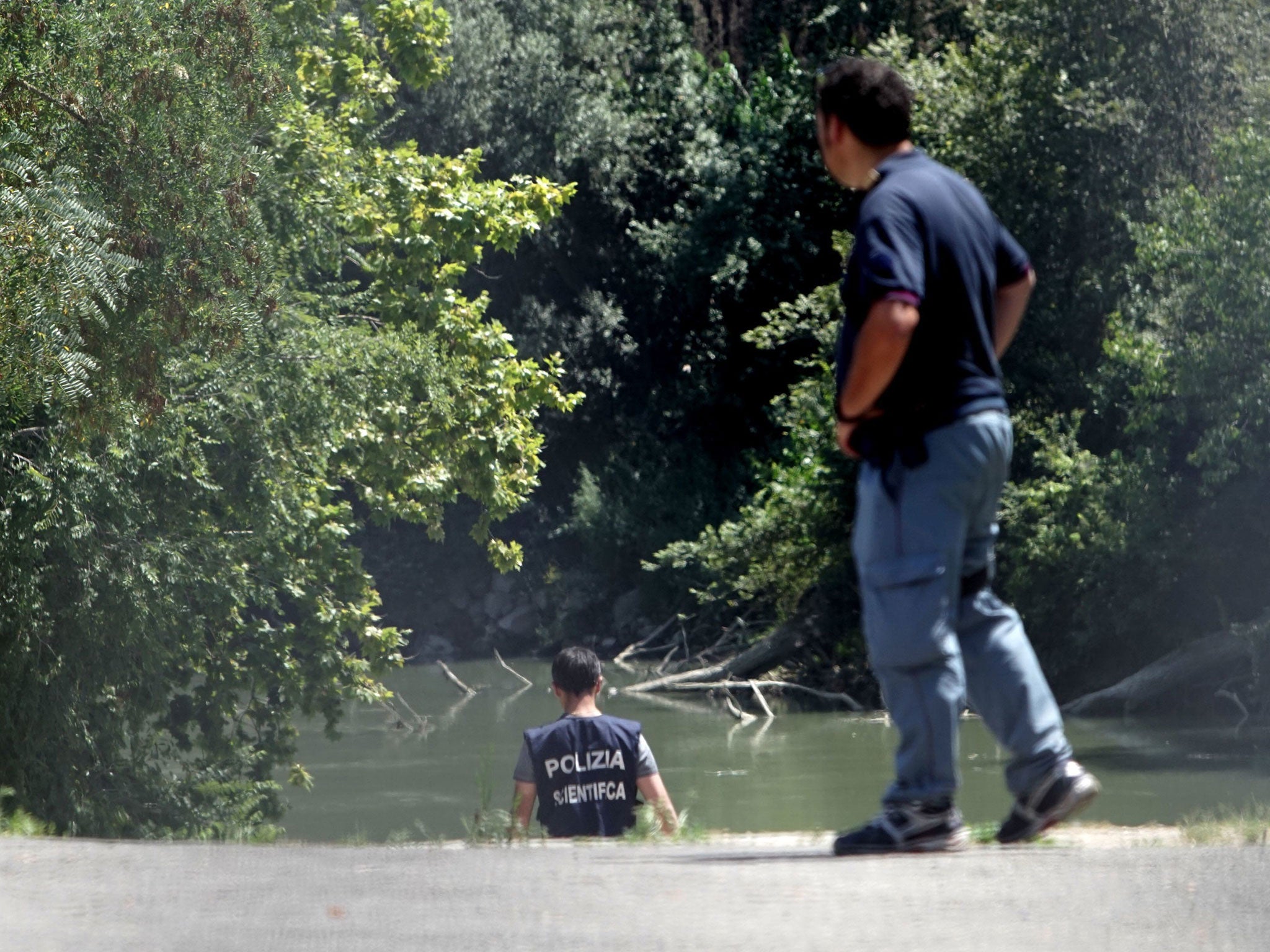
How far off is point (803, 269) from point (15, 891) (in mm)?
26510

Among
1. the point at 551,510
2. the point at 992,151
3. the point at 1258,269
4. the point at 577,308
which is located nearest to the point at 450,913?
the point at 1258,269

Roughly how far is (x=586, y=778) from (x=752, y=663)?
1953 cm

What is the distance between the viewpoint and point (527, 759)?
225 inches

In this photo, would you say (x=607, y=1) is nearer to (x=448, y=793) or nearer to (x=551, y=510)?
(x=551, y=510)

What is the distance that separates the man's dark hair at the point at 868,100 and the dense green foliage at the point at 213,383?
16.8 feet

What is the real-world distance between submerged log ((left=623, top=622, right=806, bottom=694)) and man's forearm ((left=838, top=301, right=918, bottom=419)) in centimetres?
2085

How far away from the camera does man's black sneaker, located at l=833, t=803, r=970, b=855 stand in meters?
3.82

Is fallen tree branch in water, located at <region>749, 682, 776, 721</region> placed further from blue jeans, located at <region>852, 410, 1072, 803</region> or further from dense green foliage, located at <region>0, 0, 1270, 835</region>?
blue jeans, located at <region>852, 410, 1072, 803</region>

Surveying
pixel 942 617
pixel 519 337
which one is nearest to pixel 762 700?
pixel 519 337

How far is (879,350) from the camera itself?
144 inches

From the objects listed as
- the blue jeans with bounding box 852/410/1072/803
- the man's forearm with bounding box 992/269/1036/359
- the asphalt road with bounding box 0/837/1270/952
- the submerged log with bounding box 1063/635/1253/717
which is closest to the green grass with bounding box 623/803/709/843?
the asphalt road with bounding box 0/837/1270/952

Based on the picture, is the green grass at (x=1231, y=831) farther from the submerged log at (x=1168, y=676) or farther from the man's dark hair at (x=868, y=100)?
the submerged log at (x=1168, y=676)

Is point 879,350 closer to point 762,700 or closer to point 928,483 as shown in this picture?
point 928,483

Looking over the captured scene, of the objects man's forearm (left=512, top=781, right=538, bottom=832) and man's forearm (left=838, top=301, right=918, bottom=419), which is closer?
man's forearm (left=838, top=301, right=918, bottom=419)
